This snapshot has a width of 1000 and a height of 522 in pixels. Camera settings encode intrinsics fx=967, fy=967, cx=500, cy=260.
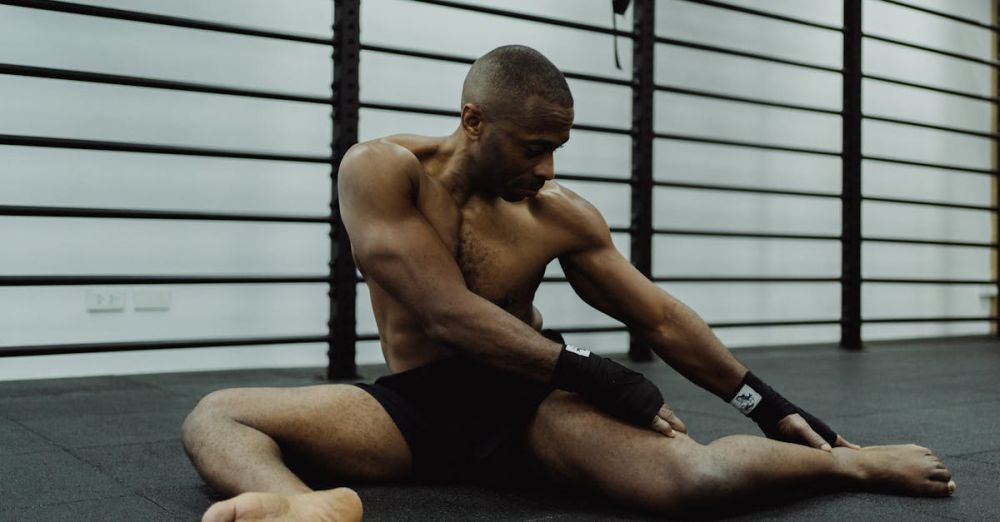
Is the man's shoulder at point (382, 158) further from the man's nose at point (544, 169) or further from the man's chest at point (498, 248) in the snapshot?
the man's nose at point (544, 169)

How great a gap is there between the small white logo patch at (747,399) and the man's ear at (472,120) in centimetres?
70

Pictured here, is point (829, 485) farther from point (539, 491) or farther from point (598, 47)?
point (598, 47)

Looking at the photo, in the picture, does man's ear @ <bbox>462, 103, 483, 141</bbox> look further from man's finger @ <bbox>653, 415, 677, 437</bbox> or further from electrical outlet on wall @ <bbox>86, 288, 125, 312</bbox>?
electrical outlet on wall @ <bbox>86, 288, 125, 312</bbox>

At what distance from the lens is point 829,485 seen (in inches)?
70.8

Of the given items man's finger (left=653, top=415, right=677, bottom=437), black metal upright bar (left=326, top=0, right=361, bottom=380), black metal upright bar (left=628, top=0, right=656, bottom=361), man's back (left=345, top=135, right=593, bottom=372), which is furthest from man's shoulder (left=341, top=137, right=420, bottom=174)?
black metal upright bar (left=628, top=0, right=656, bottom=361)

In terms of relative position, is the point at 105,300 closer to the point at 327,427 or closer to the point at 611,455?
the point at 327,427

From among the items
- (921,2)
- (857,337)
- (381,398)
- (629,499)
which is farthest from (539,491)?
(921,2)

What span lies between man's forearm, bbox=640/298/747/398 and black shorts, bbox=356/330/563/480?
0.89 ft

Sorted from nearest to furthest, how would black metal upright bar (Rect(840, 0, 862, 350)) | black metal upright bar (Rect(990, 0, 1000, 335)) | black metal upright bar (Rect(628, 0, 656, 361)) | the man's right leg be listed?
the man's right leg
black metal upright bar (Rect(628, 0, 656, 361))
black metal upright bar (Rect(840, 0, 862, 350))
black metal upright bar (Rect(990, 0, 1000, 335))

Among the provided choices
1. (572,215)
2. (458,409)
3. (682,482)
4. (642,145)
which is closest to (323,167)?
(642,145)

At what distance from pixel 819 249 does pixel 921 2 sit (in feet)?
6.51

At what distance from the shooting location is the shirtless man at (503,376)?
5.41ft

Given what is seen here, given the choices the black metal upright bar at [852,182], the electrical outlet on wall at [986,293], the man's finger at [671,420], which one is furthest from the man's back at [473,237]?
the electrical outlet on wall at [986,293]

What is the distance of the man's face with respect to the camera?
1.69 meters
